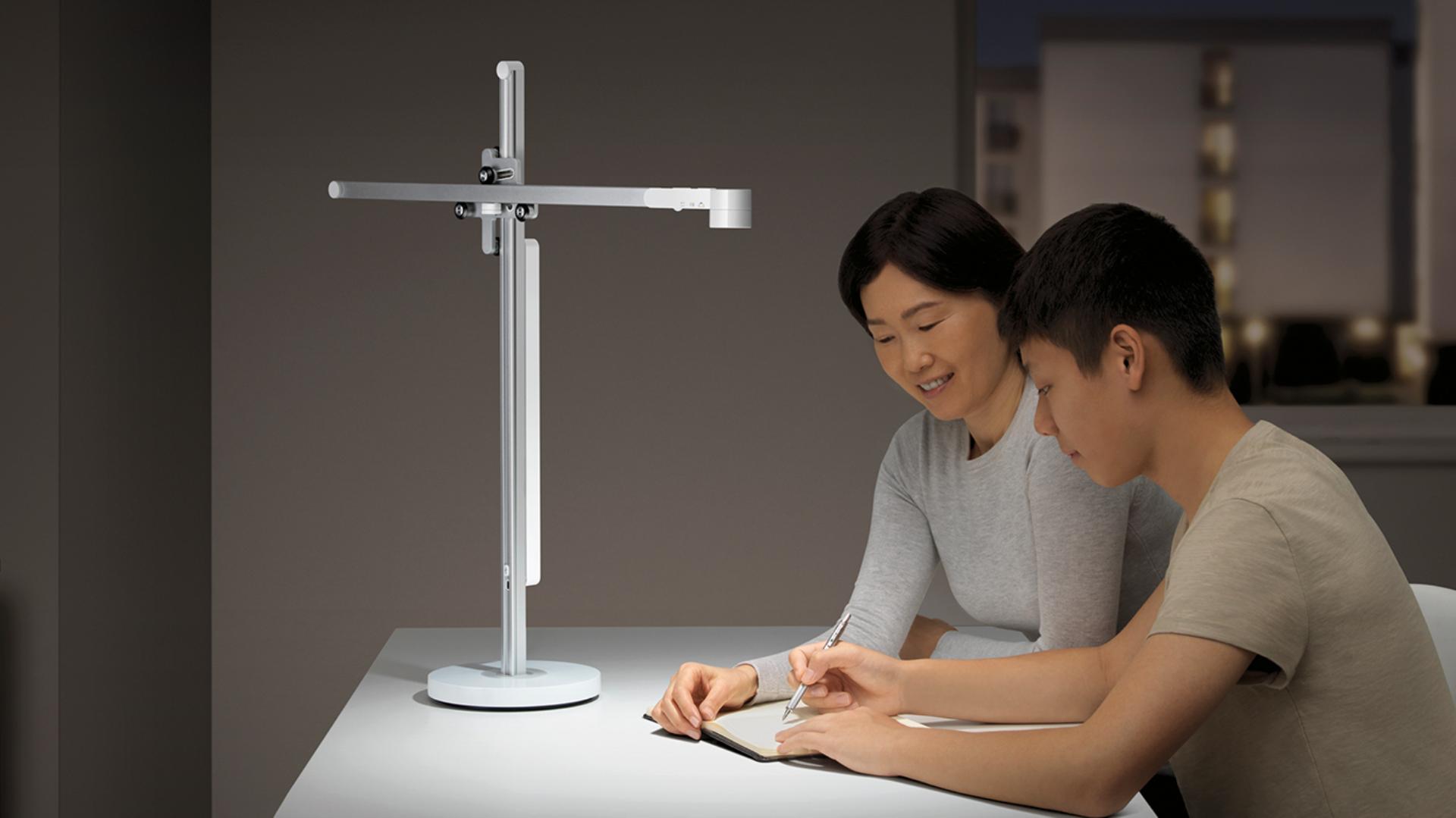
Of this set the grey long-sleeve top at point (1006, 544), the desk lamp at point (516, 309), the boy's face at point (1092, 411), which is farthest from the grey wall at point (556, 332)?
the boy's face at point (1092, 411)

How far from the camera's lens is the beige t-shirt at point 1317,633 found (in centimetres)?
110

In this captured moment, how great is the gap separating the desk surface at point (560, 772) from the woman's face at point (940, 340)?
46 centimetres

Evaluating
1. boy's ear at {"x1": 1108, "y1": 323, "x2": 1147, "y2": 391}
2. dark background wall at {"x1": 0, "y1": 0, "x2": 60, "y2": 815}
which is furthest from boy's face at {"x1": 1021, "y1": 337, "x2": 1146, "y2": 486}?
dark background wall at {"x1": 0, "y1": 0, "x2": 60, "y2": 815}

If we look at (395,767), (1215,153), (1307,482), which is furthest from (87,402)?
(1215,153)

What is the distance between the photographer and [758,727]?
1412 mm

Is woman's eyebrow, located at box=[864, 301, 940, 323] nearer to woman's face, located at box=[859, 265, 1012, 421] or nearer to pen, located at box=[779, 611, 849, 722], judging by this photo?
woman's face, located at box=[859, 265, 1012, 421]

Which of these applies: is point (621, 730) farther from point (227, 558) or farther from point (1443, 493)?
point (1443, 493)

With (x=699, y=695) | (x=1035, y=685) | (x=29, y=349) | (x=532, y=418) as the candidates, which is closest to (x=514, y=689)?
(x=699, y=695)

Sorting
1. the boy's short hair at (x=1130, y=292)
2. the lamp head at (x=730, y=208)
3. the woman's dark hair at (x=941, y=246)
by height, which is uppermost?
the lamp head at (x=730, y=208)

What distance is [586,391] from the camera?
331cm

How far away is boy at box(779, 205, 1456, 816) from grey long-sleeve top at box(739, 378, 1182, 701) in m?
0.16

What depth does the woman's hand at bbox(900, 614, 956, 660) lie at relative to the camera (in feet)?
5.70

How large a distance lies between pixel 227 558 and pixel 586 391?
0.89m

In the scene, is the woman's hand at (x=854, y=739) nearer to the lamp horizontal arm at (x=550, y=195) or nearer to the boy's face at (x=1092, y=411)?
the boy's face at (x=1092, y=411)
